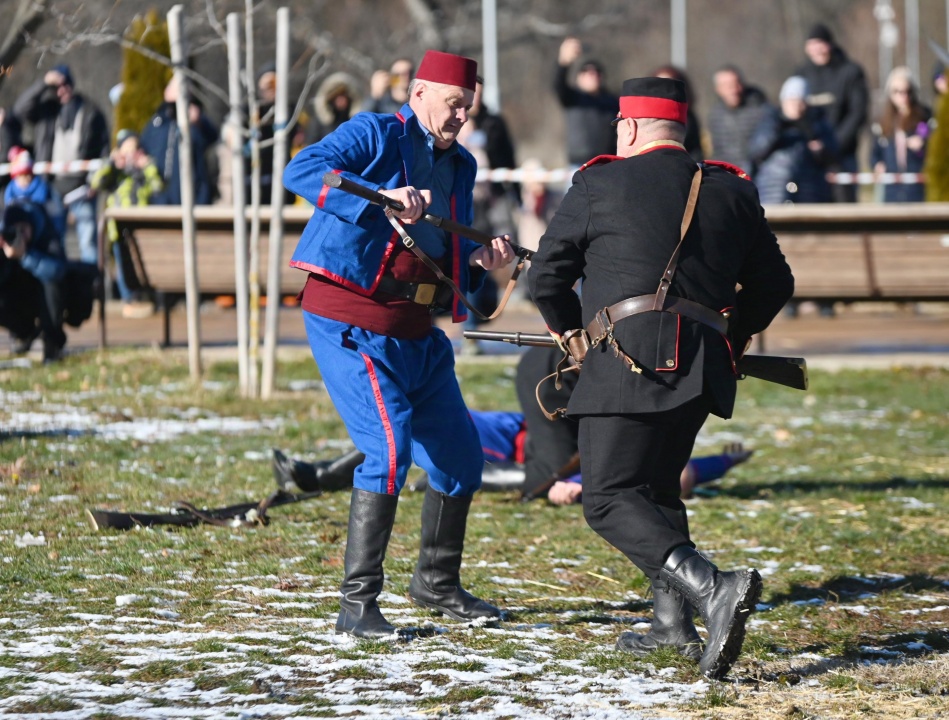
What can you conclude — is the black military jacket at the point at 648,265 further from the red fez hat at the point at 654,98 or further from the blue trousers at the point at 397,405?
the blue trousers at the point at 397,405

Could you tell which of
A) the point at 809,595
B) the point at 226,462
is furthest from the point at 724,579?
the point at 226,462

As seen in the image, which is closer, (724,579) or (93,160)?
(724,579)

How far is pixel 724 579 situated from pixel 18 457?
15.5 feet

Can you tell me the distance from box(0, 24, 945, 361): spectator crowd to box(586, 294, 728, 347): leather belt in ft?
25.4

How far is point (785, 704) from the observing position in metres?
4.23

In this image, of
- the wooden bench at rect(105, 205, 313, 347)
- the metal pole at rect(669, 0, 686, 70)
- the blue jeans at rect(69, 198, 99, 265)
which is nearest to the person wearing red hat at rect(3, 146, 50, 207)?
the wooden bench at rect(105, 205, 313, 347)

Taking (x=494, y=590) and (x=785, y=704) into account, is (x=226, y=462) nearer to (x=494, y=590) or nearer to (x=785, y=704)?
(x=494, y=590)

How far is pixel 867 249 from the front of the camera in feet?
40.7

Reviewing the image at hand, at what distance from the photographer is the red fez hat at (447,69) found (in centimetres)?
502

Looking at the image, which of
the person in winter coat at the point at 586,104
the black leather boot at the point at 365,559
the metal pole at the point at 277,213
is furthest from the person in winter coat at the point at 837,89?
the black leather boot at the point at 365,559

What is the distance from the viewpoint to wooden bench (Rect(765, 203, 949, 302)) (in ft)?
40.3

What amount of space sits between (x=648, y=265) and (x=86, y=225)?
1167 cm

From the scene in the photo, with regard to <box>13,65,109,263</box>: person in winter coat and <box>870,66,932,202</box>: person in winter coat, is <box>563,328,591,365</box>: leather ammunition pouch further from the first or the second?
<box>870,66,932,202</box>: person in winter coat

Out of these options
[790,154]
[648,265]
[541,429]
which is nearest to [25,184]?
[541,429]
